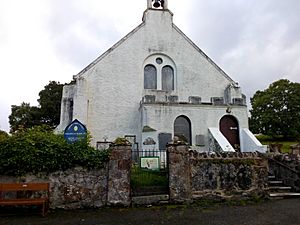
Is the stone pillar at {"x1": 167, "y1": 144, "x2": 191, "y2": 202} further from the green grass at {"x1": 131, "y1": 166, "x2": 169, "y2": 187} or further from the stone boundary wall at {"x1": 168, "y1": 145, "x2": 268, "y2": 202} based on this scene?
the green grass at {"x1": 131, "y1": 166, "x2": 169, "y2": 187}

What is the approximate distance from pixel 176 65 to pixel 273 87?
25371 mm

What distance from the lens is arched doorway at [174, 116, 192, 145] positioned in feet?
57.5

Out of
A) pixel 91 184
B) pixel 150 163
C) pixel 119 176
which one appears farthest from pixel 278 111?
pixel 91 184

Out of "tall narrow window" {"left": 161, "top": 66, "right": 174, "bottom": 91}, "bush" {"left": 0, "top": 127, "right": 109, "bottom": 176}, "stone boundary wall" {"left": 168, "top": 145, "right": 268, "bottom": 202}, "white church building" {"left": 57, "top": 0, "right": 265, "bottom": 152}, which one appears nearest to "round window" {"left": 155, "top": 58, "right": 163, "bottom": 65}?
"white church building" {"left": 57, "top": 0, "right": 265, "bottom": 152}

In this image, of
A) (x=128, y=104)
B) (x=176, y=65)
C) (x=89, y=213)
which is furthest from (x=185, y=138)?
(x=89, y=213)

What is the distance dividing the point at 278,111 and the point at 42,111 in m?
32.9

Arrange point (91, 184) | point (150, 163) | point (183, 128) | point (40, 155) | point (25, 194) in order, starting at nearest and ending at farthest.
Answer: point (25, 194), point (40, 155), point (91, 184), point (150, 163), point (183, 128)

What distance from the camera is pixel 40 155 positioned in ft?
29.6

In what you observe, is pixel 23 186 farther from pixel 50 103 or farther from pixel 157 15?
pixel 50 103

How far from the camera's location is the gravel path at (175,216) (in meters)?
7.29

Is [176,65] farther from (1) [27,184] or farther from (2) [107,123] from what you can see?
(1) [27,184]

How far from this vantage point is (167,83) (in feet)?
70.3

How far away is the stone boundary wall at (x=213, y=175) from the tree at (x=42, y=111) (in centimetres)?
2846

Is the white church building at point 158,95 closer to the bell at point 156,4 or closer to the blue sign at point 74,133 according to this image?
the bell at point 156,4
